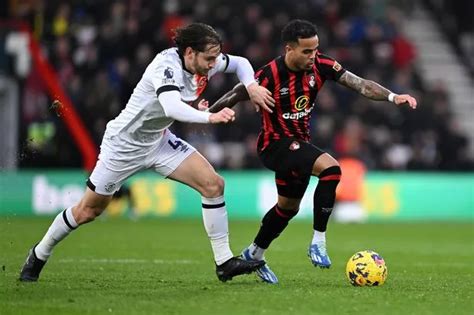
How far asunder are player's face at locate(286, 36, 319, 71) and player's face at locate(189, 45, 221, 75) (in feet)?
3.54

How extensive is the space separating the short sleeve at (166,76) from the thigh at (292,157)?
1457 millimetres

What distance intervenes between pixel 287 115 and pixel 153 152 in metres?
1.45

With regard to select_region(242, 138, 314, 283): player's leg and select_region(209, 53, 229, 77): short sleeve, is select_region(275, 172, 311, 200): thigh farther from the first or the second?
select_region(209, 53, 229, 77): short sleeve

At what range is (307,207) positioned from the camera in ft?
75.6

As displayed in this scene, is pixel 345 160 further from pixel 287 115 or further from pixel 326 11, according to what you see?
pixel 287 115

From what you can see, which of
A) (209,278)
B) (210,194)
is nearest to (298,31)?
(210,194)

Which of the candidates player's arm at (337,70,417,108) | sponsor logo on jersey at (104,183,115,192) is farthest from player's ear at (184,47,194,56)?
player's arm at (337,70,417,108)

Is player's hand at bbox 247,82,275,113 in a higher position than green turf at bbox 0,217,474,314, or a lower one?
higher

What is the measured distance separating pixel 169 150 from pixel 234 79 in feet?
47.0

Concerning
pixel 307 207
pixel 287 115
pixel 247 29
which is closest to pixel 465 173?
pixel 307 207

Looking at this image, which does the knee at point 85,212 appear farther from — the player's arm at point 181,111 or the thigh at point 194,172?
the player's arm at point 181,111

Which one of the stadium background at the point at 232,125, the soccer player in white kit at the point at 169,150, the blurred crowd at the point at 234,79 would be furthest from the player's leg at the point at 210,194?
the blurred crowd at the point at 234,79

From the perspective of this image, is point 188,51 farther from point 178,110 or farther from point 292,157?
point 292,157

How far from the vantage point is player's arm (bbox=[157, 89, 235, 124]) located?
8.53m
